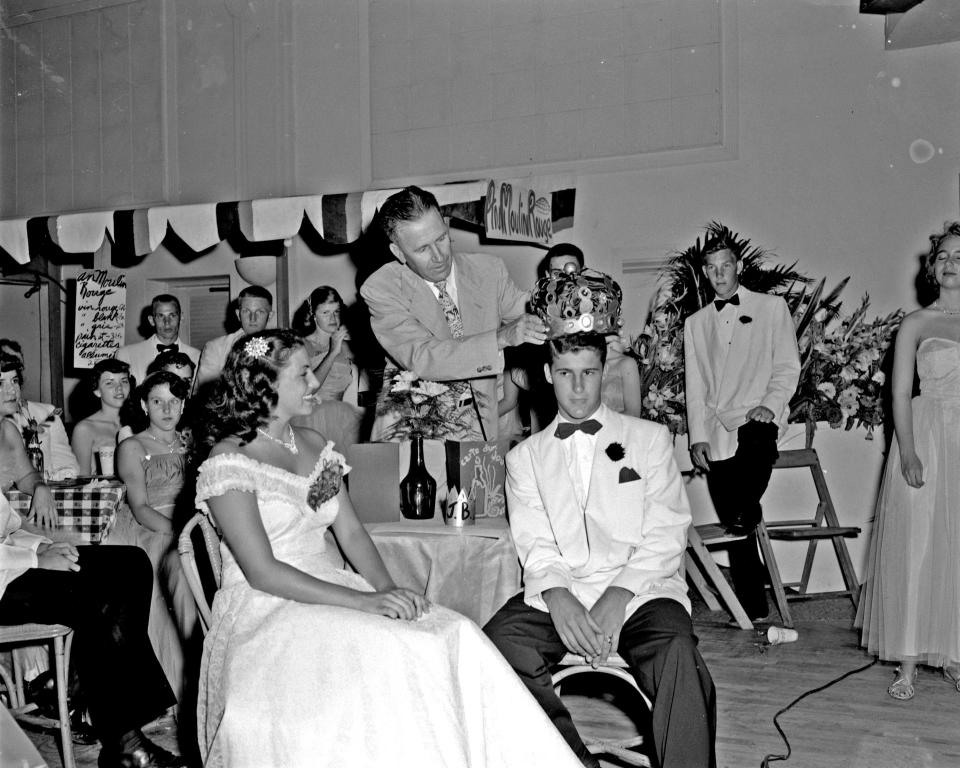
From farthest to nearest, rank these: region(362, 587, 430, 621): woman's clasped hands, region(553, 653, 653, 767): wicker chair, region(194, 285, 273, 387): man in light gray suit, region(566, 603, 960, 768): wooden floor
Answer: region(194, 285, 273, 387): man in light gray suit → region(566, 603, 960, 768): wooden floor → region(553, 653, 653, 767): wicker chair → region(362, 587, 430, 621): woman's clasped hands

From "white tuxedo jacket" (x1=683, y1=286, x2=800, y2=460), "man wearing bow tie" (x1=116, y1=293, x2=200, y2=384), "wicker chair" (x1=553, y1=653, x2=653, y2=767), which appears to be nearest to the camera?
"wicker chair" (x1=553, y1=653, x2=653, y2=767)

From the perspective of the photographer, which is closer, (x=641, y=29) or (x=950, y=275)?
(x=950, y=275)

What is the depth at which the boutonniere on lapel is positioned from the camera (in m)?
3.15

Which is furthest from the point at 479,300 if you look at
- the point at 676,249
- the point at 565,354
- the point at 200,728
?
the point at 676,249

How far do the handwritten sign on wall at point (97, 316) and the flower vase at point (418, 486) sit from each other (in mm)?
4202

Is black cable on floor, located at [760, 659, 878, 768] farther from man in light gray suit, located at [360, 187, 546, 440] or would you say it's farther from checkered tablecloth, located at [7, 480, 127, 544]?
checkered tablecloth, located at [7, 480, 127, 544]

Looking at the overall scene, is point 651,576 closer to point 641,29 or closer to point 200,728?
point 200,728

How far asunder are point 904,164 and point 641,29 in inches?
79.6

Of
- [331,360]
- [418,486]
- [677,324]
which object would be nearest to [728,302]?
[677,324]

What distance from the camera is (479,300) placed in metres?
3.99

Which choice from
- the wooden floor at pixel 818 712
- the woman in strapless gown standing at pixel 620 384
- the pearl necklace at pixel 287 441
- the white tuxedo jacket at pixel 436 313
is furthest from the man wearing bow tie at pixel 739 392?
the pearl necklace at pixel 287 441

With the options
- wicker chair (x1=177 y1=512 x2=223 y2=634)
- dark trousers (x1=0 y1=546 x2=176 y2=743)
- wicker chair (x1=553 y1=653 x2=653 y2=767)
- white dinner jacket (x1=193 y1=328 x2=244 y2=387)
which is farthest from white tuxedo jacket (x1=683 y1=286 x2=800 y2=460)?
wicker chair (x1=177 y1=512 x2=223 y2=634)

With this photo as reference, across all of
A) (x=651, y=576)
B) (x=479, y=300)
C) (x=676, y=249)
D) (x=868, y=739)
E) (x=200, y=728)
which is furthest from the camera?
(x=676, y=249)

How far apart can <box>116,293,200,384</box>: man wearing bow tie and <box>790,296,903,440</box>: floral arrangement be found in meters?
3.91
